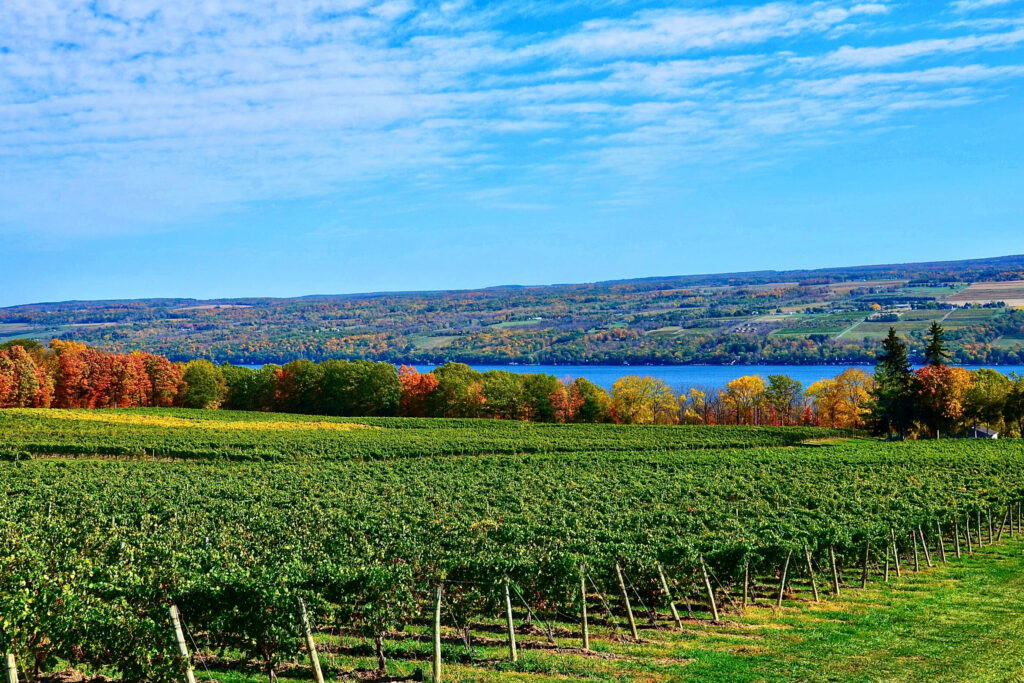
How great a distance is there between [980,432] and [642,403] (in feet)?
133

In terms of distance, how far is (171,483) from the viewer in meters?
37.4

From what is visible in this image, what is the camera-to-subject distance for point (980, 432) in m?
77.2

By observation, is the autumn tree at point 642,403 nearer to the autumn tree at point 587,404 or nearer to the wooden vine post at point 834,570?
the autumn tree at point 587,404

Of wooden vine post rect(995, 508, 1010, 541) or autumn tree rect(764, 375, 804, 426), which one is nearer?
wooden vine post rect(995, 508, 1010, 541)

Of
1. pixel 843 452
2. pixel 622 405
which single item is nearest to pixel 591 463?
pixel 843 452

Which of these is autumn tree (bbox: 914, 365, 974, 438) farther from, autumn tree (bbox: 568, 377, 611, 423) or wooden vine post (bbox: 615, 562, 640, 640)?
wooden vine post (bbox: 615, 562, 640, 640)

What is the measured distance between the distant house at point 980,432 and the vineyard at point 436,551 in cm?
2949

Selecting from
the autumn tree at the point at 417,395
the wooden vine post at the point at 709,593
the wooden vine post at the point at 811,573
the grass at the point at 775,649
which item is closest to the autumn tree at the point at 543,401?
the autumn tree at the point at 417,395

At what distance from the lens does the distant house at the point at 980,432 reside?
76.3 meters

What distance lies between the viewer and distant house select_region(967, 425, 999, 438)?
250 ft

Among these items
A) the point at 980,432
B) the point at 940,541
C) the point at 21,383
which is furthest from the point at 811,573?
the point at 21,383

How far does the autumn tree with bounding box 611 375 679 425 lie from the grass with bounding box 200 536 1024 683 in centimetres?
8110

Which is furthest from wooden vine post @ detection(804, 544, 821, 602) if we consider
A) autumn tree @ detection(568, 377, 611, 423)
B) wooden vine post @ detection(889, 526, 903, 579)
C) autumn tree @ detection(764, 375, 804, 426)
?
autumn tree @ detection(764, 375, 804, 426)

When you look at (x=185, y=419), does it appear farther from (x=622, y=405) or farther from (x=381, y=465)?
(x=622, y=405)
